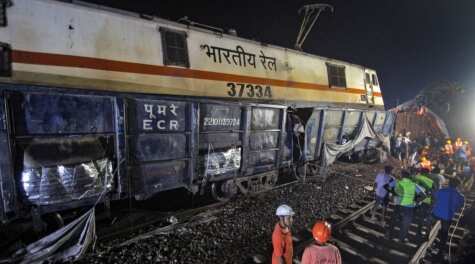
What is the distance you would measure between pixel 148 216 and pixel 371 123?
1071cm

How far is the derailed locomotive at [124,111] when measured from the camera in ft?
13.7

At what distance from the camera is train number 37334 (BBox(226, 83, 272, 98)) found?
8001mm

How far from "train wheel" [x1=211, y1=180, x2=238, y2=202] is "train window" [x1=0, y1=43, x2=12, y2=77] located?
4829 millimetres

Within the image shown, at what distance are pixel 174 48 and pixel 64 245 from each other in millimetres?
4813

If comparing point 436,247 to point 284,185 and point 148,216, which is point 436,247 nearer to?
point 284,185

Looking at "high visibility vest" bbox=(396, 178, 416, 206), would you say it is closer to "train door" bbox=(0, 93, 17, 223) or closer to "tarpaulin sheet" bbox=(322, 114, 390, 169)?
"tarpaulin sheet" bbox=(322, 114, 390, 169)

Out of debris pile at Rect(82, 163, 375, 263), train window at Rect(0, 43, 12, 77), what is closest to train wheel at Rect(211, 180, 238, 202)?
debris pile at Rect(82, 163, 375, 263)

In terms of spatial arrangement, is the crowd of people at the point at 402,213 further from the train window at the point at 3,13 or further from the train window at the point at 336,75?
the train window at the point at 336,75

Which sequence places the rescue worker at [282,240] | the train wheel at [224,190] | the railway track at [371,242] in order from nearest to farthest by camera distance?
1. the rescue worker at [282,240]
2. the railway track at [371,242]
3. the train wheel at [224,190]

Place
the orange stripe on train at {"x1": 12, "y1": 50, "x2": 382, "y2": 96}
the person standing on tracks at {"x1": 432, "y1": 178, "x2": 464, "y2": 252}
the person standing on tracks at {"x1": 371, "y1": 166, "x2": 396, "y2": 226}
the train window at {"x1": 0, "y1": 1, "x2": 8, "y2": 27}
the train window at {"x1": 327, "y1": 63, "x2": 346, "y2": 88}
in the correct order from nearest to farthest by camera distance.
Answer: the train window at {"x1": 0, "y1": 1, "x2": 8, "y2": 27} → the orange stripe on train at {"x1": 12, "y1": 50, "x2": 382, "y2": 96} → the person standing on tracks at {"x1": 432, "y1": 178, "x2": 464, "y2": 252} → the person standing on tracks at {"x1": 371, "y1": 166, "x2": 396, "y2": 226} → the train window at {"x1": 327, "y1": 63, "x2": 346, "y2": 88}

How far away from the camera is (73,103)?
4.48 m

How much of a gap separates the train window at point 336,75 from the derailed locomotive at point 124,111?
3260 mm

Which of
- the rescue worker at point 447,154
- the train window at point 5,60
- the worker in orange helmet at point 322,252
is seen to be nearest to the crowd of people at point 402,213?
the worker in orange helmet at point 322,252

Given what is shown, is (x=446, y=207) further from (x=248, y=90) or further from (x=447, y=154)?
(x=447, y=154)
